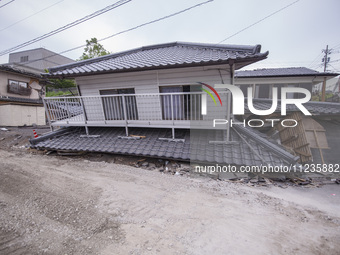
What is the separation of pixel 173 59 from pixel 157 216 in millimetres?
4937

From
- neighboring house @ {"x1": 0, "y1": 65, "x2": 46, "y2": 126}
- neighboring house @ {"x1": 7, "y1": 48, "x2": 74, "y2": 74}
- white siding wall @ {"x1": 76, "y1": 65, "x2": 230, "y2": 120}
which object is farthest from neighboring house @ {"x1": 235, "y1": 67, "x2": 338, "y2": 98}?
neighboring house @ {"x1": 7, "y1": 48, "x2": 74, "y2": 74}

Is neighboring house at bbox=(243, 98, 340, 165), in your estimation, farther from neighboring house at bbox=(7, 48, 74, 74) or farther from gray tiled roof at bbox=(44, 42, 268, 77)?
neighboring house at bbox=(7, 48, 74, 74)

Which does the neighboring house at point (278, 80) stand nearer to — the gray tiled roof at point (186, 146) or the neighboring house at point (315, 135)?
the neighboring house at point (315, 135)

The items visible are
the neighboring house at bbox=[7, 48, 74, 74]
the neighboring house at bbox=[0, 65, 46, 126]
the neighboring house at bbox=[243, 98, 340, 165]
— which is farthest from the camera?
the neighboring house at bbox=[7, 48, 74, 74]

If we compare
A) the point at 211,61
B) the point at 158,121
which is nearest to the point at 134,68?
the point at 158,121

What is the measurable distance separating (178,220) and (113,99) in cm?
489

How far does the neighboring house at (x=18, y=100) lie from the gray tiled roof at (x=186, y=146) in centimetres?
886

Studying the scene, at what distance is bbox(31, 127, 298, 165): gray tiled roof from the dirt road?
0.75 metres

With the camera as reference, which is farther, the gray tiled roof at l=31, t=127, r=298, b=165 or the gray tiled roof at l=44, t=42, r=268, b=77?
the gray tiled roof at l=44, t=42, r=268, b=77

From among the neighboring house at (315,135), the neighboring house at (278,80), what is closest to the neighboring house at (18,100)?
the neighboring house at (315,135)

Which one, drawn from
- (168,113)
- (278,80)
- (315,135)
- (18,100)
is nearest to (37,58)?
(18,100)

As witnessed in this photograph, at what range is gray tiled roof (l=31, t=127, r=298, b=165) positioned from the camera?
3.98m

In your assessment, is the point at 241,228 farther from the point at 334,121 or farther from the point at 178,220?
the point at 334,121

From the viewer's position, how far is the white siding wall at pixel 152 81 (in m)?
4.90
